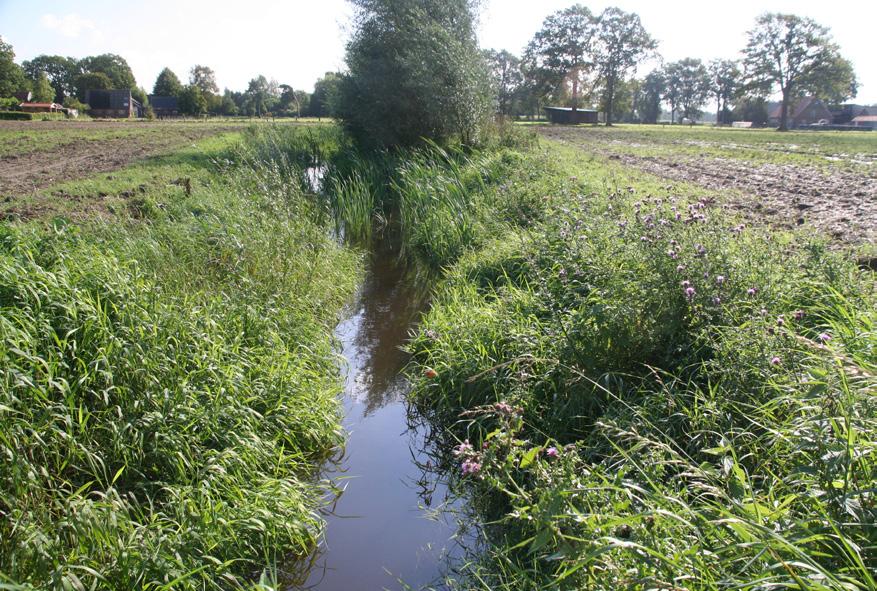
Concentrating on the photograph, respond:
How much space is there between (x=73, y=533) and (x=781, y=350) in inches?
150

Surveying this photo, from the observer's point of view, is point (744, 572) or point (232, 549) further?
point (232, 549)

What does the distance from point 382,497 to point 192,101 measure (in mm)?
71783

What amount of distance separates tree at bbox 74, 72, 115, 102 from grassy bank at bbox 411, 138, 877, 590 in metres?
79.3

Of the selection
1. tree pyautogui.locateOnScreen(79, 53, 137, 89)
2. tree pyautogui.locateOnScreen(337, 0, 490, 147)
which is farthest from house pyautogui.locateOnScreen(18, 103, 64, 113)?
tree pyautogui.locateOnScreen(337, 0, 490, 147)

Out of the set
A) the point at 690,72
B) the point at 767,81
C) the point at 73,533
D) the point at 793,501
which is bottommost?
the point at 73,533

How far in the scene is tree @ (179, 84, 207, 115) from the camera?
216 feet

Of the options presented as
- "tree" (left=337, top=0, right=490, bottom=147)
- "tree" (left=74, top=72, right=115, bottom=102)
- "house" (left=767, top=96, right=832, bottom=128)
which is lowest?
"tree" (left=337, top=0, right=490, bottom=147)

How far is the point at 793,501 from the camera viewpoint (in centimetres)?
242

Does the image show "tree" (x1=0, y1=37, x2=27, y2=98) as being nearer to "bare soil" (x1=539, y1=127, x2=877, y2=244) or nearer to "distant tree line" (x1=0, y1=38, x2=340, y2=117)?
"distant tree line" (x1=0, y1=38, x2=340, y2=117)

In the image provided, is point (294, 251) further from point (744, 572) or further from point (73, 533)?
point (744, 572)

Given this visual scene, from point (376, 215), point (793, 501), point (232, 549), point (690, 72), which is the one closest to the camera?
point (793, 501)

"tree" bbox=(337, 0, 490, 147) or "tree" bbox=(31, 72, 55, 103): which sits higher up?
"tree" bbox=(31, 72, 55, 103)

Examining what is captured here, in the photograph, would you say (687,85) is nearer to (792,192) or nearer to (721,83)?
(721,83)

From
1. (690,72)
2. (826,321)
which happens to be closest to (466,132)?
(826,321)
